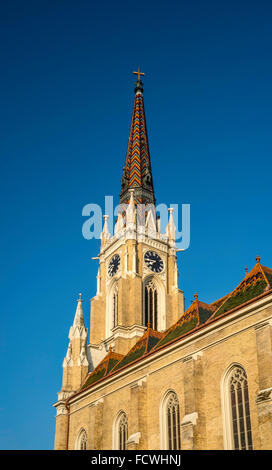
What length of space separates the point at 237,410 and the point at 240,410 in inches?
6.8

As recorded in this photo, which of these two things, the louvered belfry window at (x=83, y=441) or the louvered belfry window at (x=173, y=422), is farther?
the louvered belfry window at (x=83, y=441)

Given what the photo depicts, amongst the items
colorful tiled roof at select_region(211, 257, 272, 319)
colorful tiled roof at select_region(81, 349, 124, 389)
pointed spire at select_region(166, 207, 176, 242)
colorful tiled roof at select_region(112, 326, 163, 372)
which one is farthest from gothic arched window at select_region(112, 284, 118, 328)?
colorful tiled roof at select_region(211, 257, 272, 319)

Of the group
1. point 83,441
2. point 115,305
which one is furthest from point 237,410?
point 115,305

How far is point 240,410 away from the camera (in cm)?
2697

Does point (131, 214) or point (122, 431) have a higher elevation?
point (131, 214)

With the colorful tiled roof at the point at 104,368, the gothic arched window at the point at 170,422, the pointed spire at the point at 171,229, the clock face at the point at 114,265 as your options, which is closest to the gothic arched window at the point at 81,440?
the colorful tiled roof at the point at 104,368

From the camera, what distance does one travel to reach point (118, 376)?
3700 centimetres

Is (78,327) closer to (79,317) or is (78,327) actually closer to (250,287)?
(79,317)

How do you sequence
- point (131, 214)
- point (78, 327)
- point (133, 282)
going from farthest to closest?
point (131, 214) < point (133, 282) < point (78, 327)

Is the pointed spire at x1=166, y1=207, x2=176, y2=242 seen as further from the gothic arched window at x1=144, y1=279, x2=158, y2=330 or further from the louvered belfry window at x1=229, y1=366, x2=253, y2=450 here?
A: the louvered belfry window at x1=229, y1=366, x2=253, y2=450

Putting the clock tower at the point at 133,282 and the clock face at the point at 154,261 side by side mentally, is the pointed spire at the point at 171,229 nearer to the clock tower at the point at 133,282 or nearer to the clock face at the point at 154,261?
the clock tower at the point at 133,282

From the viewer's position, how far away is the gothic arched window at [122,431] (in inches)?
1396
